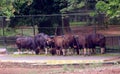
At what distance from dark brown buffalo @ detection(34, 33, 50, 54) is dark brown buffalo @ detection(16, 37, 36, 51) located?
0.97ft

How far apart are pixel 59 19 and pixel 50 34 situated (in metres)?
1.19

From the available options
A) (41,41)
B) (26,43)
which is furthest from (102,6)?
(26,43)

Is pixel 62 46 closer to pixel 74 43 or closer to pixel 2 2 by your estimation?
pixel 74 43

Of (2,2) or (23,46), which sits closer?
(2,2)

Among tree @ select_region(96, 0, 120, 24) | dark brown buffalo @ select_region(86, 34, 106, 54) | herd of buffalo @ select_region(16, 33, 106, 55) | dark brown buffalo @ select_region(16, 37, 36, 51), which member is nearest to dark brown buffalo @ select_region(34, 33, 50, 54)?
herd of buffalo @ select_region(16, 33, 106, 55)

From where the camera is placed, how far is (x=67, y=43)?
31.8m

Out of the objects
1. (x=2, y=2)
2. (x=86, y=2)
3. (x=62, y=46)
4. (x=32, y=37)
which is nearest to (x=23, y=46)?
(x=32, y=37)

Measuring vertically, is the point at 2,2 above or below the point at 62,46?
above

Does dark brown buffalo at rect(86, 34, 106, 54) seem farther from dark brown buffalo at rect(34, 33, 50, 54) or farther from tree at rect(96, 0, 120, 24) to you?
dark brown buffalo at rect(34, 33, 50, 54)

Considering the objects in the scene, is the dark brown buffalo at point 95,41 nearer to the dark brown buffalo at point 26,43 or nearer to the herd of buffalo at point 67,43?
the herd of buffalo at point 67,43

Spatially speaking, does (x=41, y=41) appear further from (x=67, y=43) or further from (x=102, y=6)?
(x=102, y=6)

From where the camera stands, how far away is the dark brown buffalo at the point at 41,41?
32.2m

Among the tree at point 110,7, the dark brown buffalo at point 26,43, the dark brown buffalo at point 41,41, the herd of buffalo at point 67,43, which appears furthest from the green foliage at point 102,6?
the dark brown buffalo at point 26,43

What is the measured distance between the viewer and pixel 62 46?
104 ft
